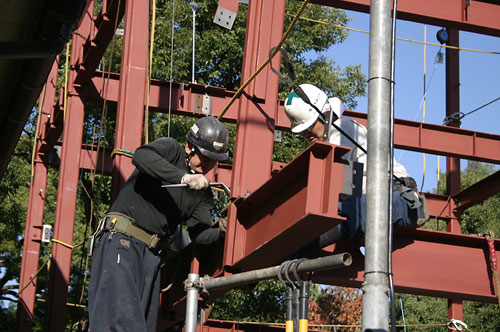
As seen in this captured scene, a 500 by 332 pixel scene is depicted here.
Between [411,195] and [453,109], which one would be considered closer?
[411,195]

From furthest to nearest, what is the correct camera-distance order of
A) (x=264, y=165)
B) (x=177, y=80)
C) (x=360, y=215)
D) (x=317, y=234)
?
(x=177, y=80), (x=264, y=165), (x=360, y=215), (x=317, y=234)

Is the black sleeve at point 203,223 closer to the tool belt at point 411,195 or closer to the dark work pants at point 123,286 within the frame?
the dark work pants at point 123,286

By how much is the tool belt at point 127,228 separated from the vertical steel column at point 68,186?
589 centimetres

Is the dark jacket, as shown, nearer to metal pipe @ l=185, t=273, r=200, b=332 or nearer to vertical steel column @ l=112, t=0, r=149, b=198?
metal pipe @ l=185, t=273, r=200, b=332

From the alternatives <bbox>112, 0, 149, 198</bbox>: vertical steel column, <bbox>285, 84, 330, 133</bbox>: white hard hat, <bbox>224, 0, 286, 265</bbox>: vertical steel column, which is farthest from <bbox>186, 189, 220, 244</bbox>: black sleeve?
<bbox>112, 0, 149, 198</bbox>: vertical steel column

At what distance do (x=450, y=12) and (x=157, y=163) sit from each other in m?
5.67

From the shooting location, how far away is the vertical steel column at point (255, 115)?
6406 millimetres

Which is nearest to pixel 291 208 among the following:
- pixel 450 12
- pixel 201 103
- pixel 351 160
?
pixel 351 160

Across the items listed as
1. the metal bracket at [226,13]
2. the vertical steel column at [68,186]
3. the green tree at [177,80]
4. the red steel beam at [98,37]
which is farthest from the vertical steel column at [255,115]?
the green tree at [177,80]

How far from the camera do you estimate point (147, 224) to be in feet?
21.5

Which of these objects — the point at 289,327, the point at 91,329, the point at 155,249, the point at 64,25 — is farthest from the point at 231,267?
the point at 64,25

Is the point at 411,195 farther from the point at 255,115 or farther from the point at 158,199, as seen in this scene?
the point at 158,199

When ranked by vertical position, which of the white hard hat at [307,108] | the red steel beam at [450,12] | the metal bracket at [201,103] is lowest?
the white hard hat at [307,108]

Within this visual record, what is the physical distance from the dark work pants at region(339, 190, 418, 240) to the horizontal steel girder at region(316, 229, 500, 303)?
239 mm
